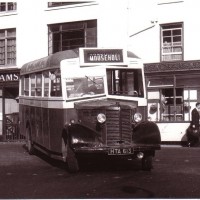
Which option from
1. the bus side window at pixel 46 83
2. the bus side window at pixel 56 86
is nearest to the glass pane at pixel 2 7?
the bus side window at pixel 46 83

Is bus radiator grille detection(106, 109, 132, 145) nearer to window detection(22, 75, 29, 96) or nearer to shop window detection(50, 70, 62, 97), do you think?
shop window detection(50, 70, 62, 97)

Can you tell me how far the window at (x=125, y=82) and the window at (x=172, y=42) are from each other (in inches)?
381

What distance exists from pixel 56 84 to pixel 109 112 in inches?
70.8

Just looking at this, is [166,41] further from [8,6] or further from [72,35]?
[8,6]

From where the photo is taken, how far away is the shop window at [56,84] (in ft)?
42.2

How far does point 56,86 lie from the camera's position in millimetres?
13133

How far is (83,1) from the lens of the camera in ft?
79.3

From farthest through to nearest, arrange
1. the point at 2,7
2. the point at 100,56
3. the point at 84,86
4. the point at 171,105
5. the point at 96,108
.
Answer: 1. the point at 2,7
2. the point at 171,105
3. the point at 100,56
4. the point at 84,86
5. the point at 96,108

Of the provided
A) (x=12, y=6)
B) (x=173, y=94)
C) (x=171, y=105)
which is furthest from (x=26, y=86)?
(x=12, y=6)

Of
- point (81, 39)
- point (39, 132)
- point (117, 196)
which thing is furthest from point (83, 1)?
point (117, 196)

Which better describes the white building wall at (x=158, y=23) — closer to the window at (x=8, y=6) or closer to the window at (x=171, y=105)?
the window at (x=171, y=105)

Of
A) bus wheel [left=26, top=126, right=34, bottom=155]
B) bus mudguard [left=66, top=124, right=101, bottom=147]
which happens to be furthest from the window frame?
bus mudguard [left=66, top=124, right=101, bottom=147]

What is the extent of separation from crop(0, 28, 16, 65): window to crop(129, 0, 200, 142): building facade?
21.6 feet

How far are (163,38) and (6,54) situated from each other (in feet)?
27.4
